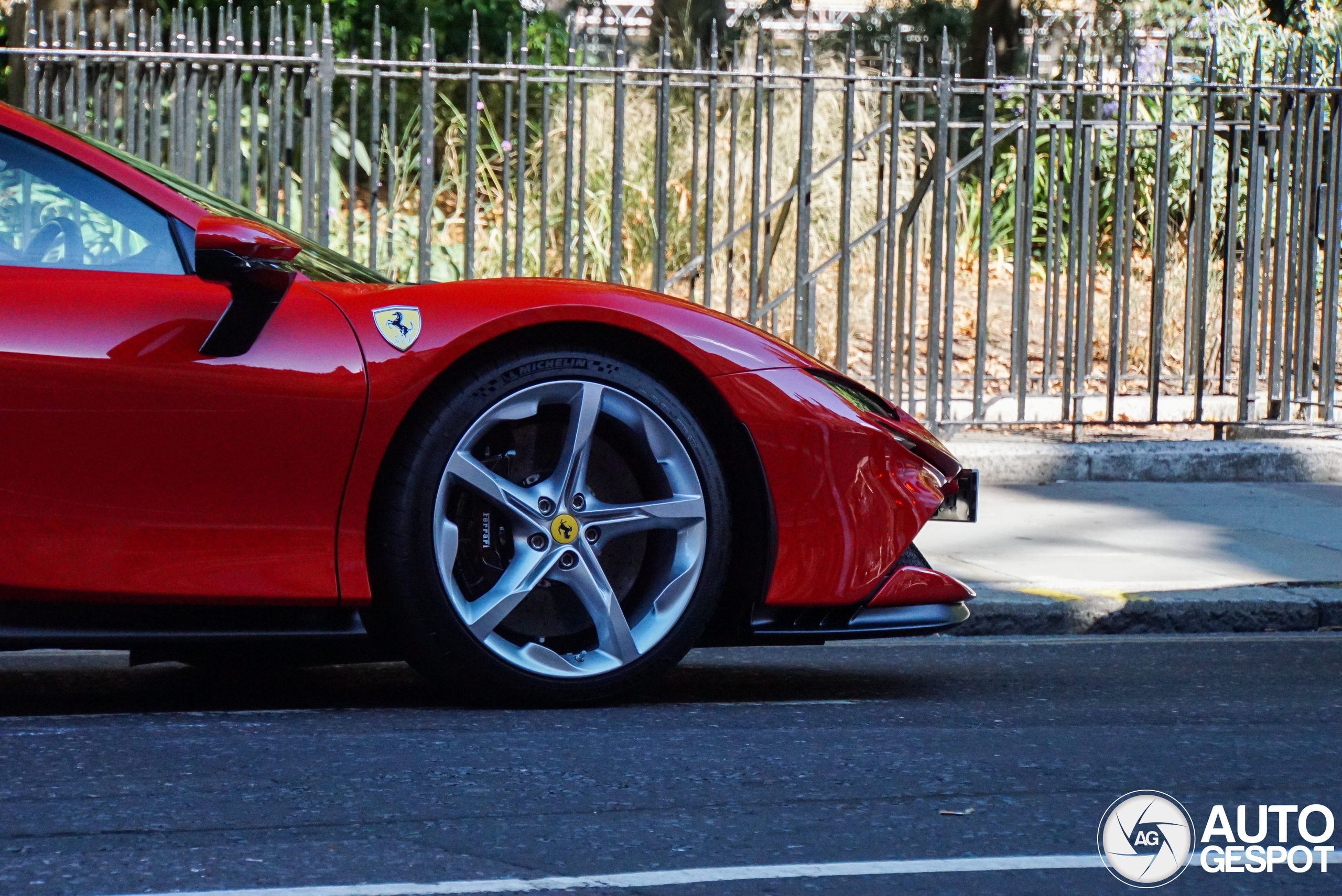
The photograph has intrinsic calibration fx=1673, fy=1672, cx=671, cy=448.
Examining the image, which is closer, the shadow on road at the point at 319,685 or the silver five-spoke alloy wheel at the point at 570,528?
the silver five-spoke alloy wheel at the point at 570,528

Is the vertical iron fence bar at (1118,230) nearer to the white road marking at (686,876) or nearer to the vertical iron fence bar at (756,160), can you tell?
the vertical iron fence bar at (756,160)

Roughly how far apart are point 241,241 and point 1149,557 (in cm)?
427

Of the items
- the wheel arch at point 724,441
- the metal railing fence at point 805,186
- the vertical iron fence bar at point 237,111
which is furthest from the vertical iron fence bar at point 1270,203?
the wheel arch at point 724,441

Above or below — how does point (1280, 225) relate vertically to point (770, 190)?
below

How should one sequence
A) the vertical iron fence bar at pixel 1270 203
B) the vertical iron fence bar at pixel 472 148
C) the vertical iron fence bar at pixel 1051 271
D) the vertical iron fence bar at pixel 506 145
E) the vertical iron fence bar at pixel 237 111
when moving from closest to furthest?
the vertical iron fence bar at pixel 472 148 < the vertical iron fence bar at pixel 506 145 < the vertical iron fence bar at pixel 237 111 < the vertical iron fence bar at pixel 1270 203 < the vertical iron fence bar at pixel 1051 271

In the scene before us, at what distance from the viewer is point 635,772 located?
3.34m

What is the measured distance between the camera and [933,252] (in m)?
8.52

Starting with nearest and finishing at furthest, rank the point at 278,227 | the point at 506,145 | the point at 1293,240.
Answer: the point at 278,227, the point at 506,145, the point at 1293,240

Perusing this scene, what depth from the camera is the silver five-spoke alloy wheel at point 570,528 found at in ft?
12.0

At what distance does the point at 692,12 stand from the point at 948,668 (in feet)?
43.2

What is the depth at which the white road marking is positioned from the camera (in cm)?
260

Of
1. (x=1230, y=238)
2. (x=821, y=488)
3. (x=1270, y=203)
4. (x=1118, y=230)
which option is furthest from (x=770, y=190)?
(x=821, y=488)

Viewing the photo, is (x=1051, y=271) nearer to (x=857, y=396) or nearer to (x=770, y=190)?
(x=770, y=190)

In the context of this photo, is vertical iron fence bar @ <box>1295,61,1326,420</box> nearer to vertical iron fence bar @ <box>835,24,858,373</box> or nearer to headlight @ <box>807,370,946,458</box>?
vertical iron fence bar @ <box>835,24,858,373</box>
